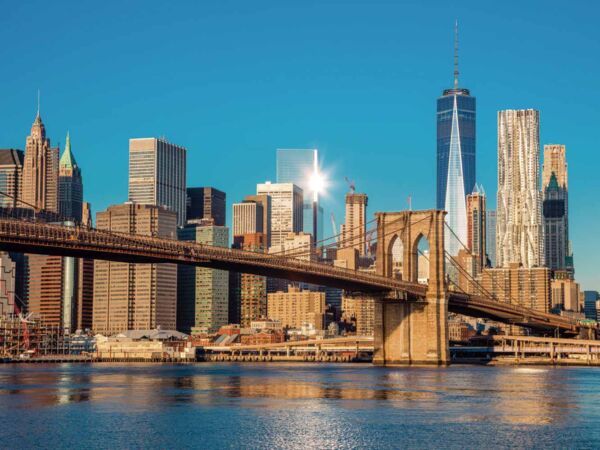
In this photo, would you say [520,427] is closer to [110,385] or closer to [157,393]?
[157,393]

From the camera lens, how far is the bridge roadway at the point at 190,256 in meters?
65.9

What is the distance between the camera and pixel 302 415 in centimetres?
4956

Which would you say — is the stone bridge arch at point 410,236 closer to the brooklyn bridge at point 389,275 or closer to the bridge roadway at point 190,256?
the brooklyn bridge at point 389,275

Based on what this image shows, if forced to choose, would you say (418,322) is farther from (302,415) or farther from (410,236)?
(302,415)

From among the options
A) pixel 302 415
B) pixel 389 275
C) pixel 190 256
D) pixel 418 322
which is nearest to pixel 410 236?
pixel 389 275

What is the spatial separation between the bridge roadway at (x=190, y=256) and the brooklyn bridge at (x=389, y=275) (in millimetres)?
71

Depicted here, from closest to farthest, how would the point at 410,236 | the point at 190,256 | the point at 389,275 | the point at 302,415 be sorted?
the point at 302,415
the point at 190,256
the point at 389,275
the point at 410,236

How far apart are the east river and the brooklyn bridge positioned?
31.5 ft

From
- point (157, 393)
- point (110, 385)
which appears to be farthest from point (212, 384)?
point (157, 393)

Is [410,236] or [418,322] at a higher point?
[410,236]

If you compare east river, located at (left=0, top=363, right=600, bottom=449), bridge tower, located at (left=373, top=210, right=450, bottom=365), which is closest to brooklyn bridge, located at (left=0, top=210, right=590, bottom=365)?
bridge tower, located at (left=373, top=210, right=450, bottom=365)

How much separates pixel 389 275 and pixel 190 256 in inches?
1113

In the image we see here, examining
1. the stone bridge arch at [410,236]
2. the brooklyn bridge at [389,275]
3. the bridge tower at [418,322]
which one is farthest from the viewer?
the stone bridge arch at [410,236]

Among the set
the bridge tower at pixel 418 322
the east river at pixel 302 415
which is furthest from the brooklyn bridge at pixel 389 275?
the east river at pixel 302 415
